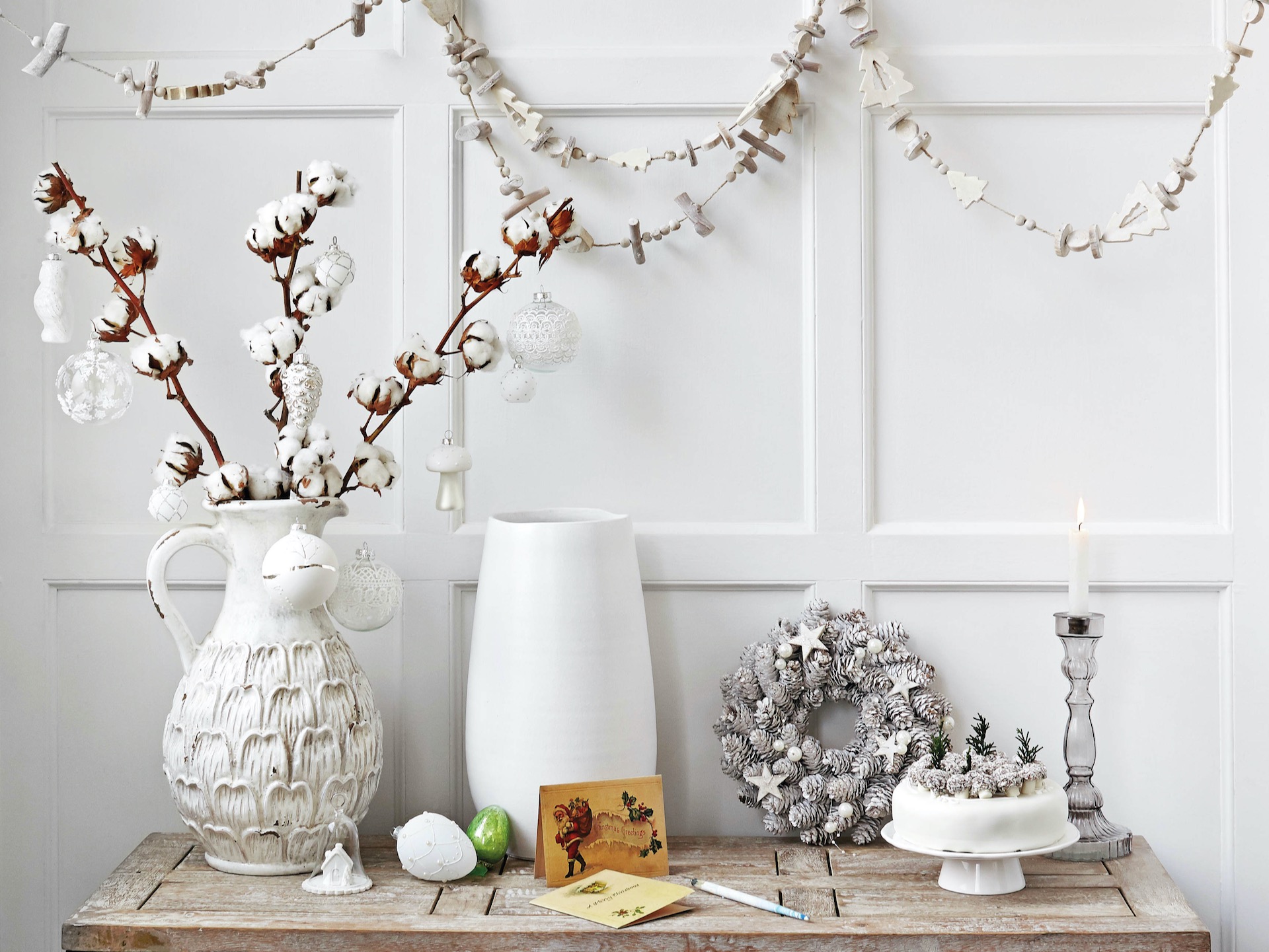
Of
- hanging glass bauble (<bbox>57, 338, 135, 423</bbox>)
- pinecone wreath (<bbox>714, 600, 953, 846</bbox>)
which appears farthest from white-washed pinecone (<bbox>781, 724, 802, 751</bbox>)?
hanging glass bauble (<bbox>57, 338, 135, 423</bbox>)

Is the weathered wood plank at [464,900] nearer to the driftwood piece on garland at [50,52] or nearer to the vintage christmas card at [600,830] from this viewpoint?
the vintage christmas card at [600,830]

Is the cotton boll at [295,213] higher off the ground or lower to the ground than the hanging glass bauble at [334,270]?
higher

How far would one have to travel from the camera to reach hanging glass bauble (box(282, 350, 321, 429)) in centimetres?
111

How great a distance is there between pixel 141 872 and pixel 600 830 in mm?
519

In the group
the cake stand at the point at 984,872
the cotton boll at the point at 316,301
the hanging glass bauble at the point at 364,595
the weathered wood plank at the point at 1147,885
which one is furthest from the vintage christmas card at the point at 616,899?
the cotton boll at the point at 316,301

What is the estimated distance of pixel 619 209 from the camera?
1348 mm

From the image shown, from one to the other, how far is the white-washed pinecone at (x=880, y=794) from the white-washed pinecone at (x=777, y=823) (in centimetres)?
10

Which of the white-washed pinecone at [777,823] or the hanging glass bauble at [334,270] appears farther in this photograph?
the white-washed pinecone at [777,823]

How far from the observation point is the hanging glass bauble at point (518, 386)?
4.18 feet

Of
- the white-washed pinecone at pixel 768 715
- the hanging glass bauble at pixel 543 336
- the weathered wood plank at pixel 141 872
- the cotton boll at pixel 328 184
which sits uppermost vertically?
the cotton boll at pixel 328 184

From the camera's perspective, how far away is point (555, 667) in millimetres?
1164

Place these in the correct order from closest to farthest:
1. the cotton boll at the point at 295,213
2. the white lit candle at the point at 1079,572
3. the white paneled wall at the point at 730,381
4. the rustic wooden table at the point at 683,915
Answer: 1. the rustic wooden table at the point at 683,915
2. the cotton boll at the point at 295,213
3. the white lit candle at the point at 1079,572
4. the white paneled wall at the point at 730,381

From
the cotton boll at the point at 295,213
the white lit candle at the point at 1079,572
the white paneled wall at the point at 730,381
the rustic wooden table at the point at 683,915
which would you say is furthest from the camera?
the white paneled wall at the point at 730,381

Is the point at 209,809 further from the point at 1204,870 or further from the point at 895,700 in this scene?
the point at 1204,870
